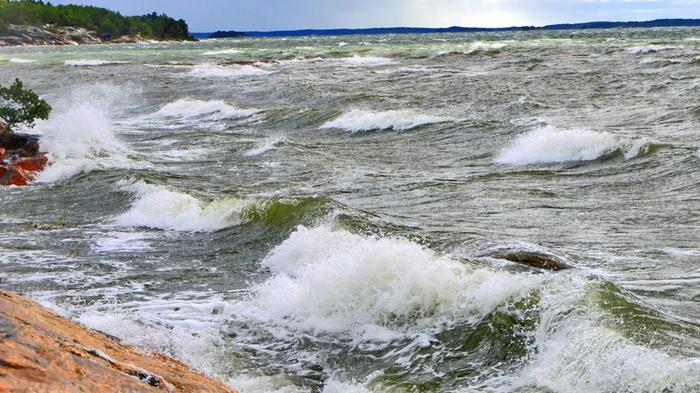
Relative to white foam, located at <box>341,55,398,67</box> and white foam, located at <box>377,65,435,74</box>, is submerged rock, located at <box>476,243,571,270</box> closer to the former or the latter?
white foam, located at <box>377,65,435,74</box>

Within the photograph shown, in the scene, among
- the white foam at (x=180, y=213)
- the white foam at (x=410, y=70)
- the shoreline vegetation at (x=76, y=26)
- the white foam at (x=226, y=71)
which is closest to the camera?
the white foam at (x=180, y=213)

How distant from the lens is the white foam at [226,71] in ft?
170

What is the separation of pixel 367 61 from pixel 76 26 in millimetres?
112398

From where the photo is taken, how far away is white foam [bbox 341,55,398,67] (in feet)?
181

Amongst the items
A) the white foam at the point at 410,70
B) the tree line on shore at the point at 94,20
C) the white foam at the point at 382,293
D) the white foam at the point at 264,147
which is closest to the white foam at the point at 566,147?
the white foam at the point at 264,147

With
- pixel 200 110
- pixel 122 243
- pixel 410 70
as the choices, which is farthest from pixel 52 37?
pixel 122 243

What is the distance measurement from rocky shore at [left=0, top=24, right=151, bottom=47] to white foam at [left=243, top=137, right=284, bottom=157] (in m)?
117

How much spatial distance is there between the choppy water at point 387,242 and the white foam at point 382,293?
23 mm

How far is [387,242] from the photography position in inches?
381

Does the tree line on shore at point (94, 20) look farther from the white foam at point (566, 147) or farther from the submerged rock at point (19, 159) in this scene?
the white foam at point (566, 147)

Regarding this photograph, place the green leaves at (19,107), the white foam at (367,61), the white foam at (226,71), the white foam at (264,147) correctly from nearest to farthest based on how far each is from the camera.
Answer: the green leaves at (19,107) → the white foam at (264,147) → the white foam at (226,71) → the white foam at (367,61)

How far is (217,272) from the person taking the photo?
10898 millimetres

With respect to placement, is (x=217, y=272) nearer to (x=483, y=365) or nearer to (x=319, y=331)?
(x=319, y=331)

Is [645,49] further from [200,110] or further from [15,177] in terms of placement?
[15,177]
